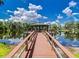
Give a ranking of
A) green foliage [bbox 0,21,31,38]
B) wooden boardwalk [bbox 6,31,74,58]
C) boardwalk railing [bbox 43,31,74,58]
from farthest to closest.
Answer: green foliage [bbox 0,21,31,38]
wooden boardwalk [bbox 6,31,74,58]
boardwalk railing [bbox 43,31,74,58]

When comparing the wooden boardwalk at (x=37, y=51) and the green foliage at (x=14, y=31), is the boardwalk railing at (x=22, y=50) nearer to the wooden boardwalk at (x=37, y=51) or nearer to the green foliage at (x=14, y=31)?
the wooden boardwalk at (x=37, y=51)

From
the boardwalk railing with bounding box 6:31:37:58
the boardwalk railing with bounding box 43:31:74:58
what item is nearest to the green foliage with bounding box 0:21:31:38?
the boardwalk railing with bounding box 6:31:37:58

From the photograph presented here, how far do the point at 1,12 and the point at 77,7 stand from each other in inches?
44.6

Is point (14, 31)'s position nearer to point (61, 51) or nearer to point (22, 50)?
point (22, 50)

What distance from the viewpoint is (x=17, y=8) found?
3.63 m

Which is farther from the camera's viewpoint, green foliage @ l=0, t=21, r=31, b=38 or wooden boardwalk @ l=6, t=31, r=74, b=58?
green foliage @ l=0, t=21, r=31, b=38

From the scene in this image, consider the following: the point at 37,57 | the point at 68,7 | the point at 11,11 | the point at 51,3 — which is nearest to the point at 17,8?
the point at 11,11

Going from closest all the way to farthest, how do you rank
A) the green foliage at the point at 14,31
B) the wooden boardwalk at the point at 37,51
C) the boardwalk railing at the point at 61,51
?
the boardwalk railing at the point at 61,51
the wooden boardwalk at the point at 37,51
the green foliage at the point at 14,31

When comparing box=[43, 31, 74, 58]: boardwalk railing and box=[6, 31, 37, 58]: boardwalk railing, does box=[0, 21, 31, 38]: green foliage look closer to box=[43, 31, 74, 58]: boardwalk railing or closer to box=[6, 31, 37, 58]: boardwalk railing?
box=[6, 31, 37, 58]: boardwalk railing

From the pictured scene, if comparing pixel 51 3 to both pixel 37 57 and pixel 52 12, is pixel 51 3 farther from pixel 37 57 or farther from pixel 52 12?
pixel 37 57

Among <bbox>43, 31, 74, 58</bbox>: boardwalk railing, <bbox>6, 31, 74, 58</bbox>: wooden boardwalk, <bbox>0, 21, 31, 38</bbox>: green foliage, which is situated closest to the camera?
<bbox>43, 31, 74, 58</bbox>: boardwalk railing

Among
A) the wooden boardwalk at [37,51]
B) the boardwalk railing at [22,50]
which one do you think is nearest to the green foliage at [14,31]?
the wooden boardwalk at [37,51]

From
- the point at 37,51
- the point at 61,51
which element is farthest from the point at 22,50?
the point at 37,51

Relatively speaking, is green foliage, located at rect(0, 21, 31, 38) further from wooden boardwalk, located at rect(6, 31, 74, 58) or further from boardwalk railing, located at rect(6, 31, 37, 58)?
boardwalk railing, located at rect(6, 31, 37, 58)
